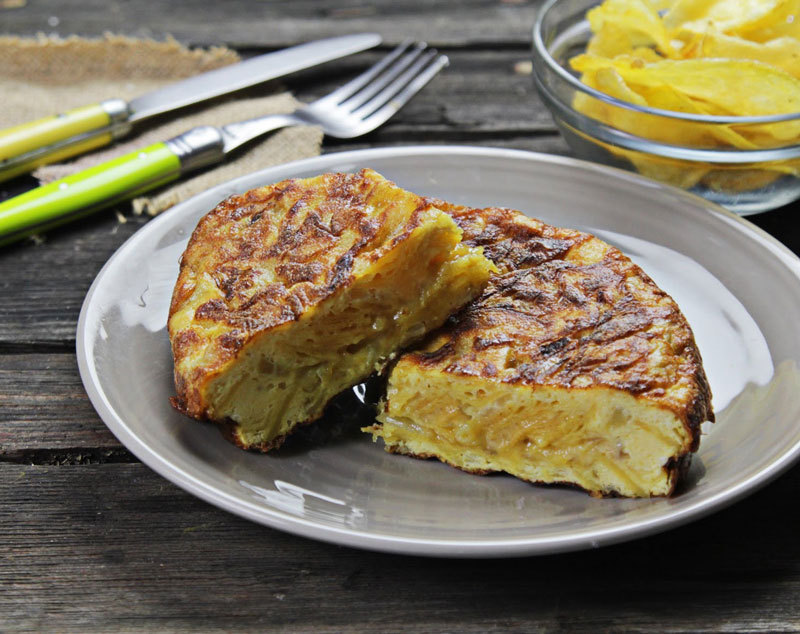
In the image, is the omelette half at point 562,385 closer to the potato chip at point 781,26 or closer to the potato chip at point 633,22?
the potato chip at point 633,22

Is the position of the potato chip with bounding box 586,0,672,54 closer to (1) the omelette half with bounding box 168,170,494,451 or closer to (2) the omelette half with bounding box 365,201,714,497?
(2) the omelette half with bounding box 365,201,714,497

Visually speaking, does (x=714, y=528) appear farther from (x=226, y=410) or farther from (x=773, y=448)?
(x=226, y=410)

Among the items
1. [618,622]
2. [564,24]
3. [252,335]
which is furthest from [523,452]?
[564,24]

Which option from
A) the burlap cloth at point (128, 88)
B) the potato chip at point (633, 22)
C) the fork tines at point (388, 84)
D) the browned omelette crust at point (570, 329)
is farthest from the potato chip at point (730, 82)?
the burlap cloth at point (128, 88)

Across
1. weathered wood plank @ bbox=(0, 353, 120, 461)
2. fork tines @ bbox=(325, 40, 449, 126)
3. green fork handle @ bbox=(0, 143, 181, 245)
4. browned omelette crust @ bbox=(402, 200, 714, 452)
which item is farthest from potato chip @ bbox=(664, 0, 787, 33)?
weathered wood plank @ bbox=(0, 353, 120, 461)

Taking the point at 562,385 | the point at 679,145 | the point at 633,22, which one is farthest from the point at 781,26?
the point at 562,385
